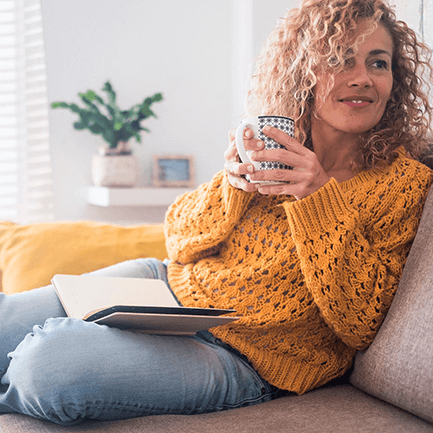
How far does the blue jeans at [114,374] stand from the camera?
77 cm

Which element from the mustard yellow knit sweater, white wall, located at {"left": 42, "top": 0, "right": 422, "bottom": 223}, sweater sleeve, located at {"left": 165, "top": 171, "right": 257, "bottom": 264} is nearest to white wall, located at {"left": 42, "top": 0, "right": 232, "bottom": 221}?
white wall, located at {"left": 42, "top": 0, "right": 422, "bottom": 223}

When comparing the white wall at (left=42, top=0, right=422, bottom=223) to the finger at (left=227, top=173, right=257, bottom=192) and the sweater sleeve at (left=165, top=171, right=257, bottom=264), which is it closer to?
the sweater sleeve at (left=165, top=171, right=257, bottom=264)

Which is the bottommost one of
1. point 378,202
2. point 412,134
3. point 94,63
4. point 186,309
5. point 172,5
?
point 186,309

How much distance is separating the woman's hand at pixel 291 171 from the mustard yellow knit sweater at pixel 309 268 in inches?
0.8

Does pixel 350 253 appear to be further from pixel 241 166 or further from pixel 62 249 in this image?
pixel 62 249

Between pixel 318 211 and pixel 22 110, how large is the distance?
2.28 m

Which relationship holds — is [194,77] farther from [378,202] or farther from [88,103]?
[378,202]

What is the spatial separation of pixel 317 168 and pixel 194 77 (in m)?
2.29

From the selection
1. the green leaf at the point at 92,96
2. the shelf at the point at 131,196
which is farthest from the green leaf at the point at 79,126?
the shelf at the point at 131,196

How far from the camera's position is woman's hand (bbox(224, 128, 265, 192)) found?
0.84 metres

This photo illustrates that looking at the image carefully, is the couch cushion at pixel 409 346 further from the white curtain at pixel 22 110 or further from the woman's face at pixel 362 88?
the white curtain at pixel 22 110

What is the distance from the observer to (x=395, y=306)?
35.4 inches

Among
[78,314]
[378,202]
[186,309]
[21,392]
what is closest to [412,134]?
[378,202]

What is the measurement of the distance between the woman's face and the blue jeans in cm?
50
